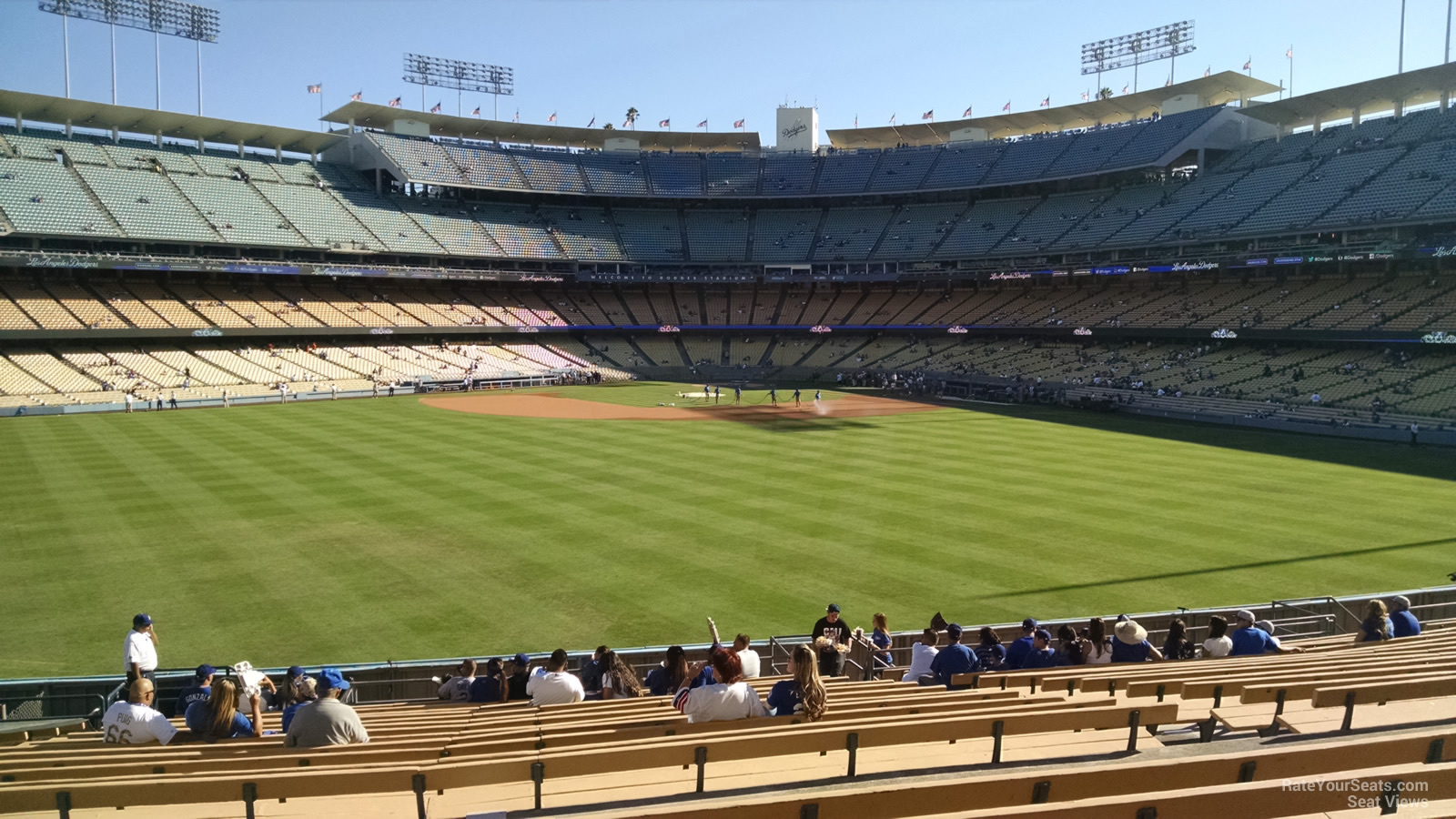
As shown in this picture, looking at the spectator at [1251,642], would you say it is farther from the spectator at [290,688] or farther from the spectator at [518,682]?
the spectator at [290,688]

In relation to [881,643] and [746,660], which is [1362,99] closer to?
[881,643]

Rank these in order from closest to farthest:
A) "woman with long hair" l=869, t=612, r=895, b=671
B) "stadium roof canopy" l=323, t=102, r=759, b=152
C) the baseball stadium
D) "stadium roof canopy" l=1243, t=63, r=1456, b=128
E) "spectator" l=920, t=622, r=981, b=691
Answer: the baseball stadium → "spectator" l=920, t=622, r=981, b=691 → "woman with long hair" l=869, t=612, r=895, b=671 → "stadium roof canopy" l=1243, t=63, r=1456, b=128 → "stadium roof canopy" l=323, t=102, r=759, b=152

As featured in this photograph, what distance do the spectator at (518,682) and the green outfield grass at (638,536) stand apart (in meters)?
4.23

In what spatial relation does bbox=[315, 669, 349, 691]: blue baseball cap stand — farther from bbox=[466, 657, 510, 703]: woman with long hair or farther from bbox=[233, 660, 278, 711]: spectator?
bbox=[466, 657, 510, 703]: woman with long hair

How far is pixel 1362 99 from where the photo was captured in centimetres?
6141

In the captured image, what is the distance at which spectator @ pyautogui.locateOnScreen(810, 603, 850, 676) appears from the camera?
10828 millimetres

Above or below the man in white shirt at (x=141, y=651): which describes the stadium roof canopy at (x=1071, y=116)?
above

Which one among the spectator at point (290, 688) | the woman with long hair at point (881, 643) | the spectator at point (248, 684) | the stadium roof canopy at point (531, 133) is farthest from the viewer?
the stadium roof canopy at point (531, 133)

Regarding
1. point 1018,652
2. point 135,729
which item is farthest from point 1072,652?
point 135,729

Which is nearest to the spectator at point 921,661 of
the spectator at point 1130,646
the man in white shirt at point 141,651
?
the spectator at point 1130,646

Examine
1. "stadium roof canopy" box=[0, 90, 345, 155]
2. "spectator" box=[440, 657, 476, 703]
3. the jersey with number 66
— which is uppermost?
"stadium roof canopy" box=[0, 90, 345, 155]

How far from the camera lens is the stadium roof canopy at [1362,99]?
5641cm

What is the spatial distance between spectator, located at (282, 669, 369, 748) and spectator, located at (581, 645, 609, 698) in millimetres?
3347

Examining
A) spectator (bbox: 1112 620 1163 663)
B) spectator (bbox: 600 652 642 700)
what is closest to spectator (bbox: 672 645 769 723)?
spectator (bbox: 600 652 642 700)
